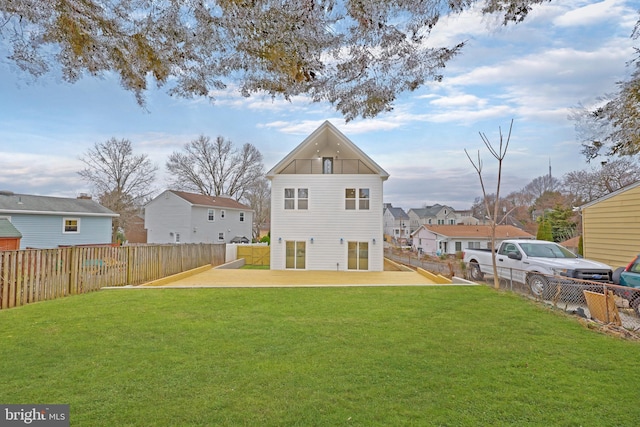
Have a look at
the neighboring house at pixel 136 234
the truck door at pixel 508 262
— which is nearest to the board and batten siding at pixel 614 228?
the truck door at pixel 508 262

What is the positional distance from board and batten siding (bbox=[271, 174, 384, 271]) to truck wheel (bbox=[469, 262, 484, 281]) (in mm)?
4695

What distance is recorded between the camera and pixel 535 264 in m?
10.4

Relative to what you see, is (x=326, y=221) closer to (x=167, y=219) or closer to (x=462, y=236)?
(x=167, y=219)

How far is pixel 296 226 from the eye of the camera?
17.4 meters

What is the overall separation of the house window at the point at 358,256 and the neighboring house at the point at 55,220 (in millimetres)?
17711

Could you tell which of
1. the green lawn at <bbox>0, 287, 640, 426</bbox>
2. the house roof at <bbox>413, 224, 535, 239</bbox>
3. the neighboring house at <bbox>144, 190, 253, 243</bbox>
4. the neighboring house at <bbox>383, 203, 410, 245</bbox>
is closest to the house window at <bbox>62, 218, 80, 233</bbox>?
the neighboring house at <bbox>144, 190, 253, 243</bbox>

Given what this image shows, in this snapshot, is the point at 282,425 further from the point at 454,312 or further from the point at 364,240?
the point at 364,240

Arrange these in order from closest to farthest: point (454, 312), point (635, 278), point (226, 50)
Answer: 1. point (226, 50)
2. point (454, 312)
3. point (635, 278)

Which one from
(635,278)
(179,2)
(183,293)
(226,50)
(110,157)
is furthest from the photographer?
(110,157)

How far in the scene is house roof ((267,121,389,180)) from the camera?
56.2ft

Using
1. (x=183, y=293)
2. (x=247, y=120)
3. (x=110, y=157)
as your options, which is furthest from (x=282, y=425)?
(x=110, y=157)

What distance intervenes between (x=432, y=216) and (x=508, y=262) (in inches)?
2026

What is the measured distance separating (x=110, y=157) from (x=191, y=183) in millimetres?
9506

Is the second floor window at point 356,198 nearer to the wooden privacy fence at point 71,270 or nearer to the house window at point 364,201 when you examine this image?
the house window at point 364,201
